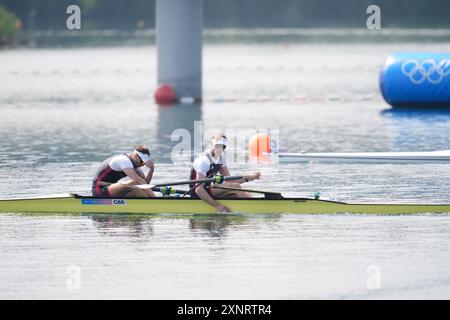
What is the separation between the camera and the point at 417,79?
40531 mm

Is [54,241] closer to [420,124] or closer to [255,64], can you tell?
[420,124]

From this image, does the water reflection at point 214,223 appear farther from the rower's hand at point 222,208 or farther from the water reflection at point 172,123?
the water reflection at point 172,123

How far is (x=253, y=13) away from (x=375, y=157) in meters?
106

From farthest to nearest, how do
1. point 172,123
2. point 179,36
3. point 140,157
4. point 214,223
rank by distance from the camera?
point 179,36 → point 172,123 → point 140,157 → point 214,223

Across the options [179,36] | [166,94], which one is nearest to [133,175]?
[179,36]

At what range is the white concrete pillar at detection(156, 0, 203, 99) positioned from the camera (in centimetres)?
4241

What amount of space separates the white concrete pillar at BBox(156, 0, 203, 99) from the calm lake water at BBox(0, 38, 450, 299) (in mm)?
1548

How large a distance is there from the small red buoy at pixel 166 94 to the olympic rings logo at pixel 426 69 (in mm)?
8822

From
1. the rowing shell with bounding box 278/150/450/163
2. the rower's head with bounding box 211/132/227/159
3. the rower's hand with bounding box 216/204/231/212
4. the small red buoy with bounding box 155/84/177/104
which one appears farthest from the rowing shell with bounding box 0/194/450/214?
the small red buoy with bounding box 155/84/177/104

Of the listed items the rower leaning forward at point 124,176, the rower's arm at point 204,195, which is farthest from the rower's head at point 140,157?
the rower's arm at point 204,195

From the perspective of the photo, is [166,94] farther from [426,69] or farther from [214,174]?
[214,174]

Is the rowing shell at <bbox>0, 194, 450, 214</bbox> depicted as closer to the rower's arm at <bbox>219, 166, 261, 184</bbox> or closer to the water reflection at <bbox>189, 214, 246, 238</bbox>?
the water reflection at <bbox>189, 214, 246, 238</bbox>

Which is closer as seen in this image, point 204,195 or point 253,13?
point 204,195
